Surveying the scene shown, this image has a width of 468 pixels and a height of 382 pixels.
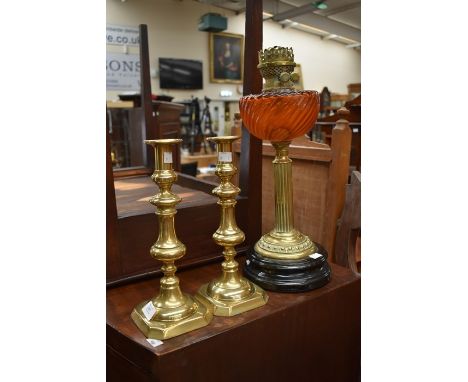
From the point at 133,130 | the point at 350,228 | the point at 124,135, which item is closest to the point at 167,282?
the point at 350,228

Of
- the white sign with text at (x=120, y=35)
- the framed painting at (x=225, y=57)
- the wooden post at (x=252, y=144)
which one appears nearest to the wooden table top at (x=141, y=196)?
the wooden post at (x=252, y=144)

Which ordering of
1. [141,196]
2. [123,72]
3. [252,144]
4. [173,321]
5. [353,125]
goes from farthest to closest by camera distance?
[123,72] → [353,125] → [141,196] → [252,144] → [173,321]

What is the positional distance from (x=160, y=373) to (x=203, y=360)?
8 cm

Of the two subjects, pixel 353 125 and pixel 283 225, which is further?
pixel 353 125

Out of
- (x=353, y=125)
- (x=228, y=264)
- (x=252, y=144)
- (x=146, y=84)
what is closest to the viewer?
(x=228, y=264)

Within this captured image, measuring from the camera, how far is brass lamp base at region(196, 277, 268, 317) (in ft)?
2.43

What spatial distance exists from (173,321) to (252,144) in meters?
0.53

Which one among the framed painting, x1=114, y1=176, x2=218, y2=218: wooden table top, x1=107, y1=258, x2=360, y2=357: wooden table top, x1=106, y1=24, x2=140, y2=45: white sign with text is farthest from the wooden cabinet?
the framed painting

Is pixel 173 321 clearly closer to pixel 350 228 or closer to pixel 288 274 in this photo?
pixel 288 274

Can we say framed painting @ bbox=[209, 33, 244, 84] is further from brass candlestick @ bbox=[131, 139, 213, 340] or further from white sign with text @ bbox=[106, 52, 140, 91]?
brass candlestick @ bbox=[131, 139, 213, 340]

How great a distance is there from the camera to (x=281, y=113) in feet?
2.54

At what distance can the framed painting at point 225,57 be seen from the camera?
634 centimetres

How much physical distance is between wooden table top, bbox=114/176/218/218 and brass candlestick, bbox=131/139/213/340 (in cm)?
22

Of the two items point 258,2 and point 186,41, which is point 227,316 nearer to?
point 258,2
